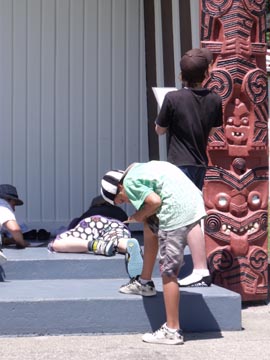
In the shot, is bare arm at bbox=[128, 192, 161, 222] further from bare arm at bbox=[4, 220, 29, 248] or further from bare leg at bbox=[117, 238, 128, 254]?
bare arm at bbox=[4, 220, 29, 248]

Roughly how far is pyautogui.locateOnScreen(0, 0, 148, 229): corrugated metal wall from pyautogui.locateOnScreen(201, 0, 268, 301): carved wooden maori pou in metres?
2.08

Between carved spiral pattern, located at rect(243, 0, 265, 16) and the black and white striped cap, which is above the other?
carved spiral pattern, located at rect(243, 0, 265, 16)

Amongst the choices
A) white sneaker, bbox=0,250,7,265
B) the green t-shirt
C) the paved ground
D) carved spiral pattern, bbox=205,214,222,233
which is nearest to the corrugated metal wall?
carved spiral pattern, bbox=205,214,222,233

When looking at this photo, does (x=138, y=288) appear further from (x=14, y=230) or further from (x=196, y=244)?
(x=14, y=230)

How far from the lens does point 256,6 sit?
689 cm

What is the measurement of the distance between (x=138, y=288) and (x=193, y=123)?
1261mm

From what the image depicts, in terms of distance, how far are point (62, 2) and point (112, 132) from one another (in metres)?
1.41

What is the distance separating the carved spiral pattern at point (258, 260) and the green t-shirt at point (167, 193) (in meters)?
1.38

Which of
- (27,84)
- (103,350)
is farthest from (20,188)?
(103,350)

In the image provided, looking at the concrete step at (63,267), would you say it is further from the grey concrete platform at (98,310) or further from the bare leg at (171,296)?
the bare leg at (171,296)

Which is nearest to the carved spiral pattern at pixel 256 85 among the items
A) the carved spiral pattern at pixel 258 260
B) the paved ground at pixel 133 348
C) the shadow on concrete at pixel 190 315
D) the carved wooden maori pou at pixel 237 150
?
the carved wooden maori pou at pixel 237 150

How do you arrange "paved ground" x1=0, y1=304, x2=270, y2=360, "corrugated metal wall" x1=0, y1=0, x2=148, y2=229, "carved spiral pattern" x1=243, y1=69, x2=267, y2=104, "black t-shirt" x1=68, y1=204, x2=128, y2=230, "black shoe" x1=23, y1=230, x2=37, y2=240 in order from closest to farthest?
"paved ground" x1=0, y1=304, x2=270, y2=360 → "carved spiral pattern" x1=243, y1=69, x2=267, y2=104 → "black t-shirt" x1=68, y1=204, x2=128, y2=230 → "black shoe" x1=23, y1=230, x2=37, y2=240 → "corrugated metal wall" x1=0, y1=0, x2=148, y2=229

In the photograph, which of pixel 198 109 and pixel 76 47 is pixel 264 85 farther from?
pixel 76 47

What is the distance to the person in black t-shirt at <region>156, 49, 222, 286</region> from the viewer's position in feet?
20.4
